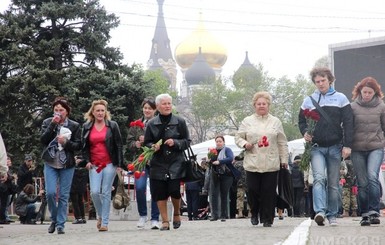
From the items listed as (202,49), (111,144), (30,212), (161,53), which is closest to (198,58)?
(202,49)

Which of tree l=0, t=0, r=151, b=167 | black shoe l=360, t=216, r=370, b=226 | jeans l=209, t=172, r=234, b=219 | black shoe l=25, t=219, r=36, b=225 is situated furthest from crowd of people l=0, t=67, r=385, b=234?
tree l=0, t=0, r=151, b=167

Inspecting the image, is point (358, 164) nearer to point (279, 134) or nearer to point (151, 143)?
point (279, 134)

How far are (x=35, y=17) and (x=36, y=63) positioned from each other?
1826 mm

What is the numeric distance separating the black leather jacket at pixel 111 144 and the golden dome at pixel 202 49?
13454cm

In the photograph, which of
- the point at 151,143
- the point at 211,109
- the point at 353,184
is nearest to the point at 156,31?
the point at 211,109

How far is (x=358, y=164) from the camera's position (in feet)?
42.0

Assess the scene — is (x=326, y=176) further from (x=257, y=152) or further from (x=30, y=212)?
(x=30, y=212)

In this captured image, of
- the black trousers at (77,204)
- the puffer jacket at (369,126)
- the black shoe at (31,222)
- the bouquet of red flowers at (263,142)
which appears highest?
the puffer jacket at (369,126)

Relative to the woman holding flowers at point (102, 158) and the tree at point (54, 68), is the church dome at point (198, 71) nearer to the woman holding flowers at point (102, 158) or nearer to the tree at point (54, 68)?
the tree at point (54, 68)

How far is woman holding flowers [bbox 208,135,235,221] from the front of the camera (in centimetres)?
1912

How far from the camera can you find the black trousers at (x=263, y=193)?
12.6 m

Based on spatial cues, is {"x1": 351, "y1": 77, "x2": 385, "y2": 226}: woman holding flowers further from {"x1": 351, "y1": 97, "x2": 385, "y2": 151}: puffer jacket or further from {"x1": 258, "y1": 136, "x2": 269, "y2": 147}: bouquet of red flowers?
{"x1": 258, "y1": 136, "x2": 269, "y2": 147}: bouquet of red flowers

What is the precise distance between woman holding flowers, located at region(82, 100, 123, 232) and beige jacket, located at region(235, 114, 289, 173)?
1.62m

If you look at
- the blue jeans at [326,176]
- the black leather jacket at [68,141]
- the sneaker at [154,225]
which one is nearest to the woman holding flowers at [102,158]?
the black leather jacket at [68,141]
